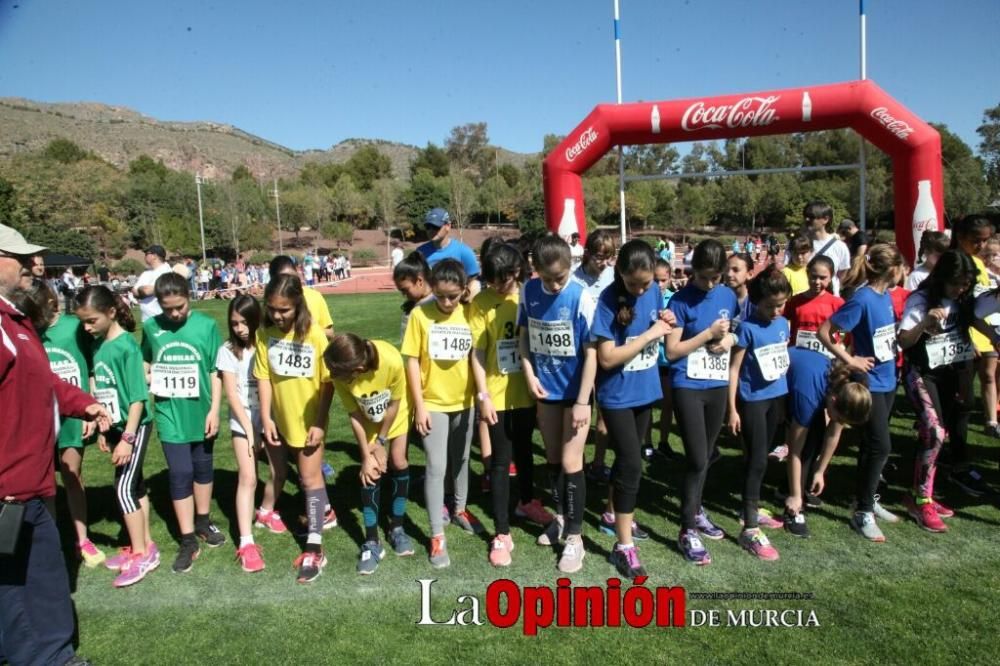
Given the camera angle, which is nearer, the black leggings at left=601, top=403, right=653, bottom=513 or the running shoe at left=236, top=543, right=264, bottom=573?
the black leggings at left=601, top=403, right=653, bottom=513

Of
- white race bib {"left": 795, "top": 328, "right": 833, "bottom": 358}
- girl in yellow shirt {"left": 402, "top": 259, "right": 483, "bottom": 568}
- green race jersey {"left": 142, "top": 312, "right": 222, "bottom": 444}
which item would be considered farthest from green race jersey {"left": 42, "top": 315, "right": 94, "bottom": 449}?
white race bib {"left": 795, "top": 328, "right": 833, "bottom": 358}

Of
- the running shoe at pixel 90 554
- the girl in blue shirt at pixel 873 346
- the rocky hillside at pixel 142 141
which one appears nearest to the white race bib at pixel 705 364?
the girl in blue shirt at pixel 873 346

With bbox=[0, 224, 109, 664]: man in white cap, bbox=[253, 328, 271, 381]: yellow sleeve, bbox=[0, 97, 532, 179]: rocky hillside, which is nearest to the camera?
bbox=[0, 224, 109, 664]: man in white cap

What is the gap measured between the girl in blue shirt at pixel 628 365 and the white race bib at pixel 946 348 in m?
1.97

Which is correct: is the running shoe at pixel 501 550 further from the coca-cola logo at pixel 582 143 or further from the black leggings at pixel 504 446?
the coca-cola logo at pixel 582 143

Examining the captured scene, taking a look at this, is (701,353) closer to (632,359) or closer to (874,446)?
(632,359)

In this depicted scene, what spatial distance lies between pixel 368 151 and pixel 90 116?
10375 cm

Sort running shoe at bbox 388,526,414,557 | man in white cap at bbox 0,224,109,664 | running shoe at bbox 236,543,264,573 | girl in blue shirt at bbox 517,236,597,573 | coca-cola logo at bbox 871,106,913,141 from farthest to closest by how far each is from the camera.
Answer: coca-cola logo at bbox 871,106,913,141, running shoe at bbox 388,526,414,557, running shoe at bbox 236,543,264,573, girl in blue shirt at bbox 517,236,597,573, man in white cap at bbox 0,224,109,664

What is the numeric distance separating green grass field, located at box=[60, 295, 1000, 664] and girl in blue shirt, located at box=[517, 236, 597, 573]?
46 centimetres

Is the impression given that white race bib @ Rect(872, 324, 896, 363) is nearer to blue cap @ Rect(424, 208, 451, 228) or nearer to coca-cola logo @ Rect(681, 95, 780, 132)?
blue cap @ Rect(424, 208, 451, 228)

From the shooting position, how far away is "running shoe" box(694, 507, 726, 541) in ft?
12.9

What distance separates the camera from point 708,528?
3.98 meters

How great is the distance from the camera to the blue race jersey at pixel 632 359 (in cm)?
336

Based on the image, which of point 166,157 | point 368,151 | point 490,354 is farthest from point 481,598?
point 166,157
